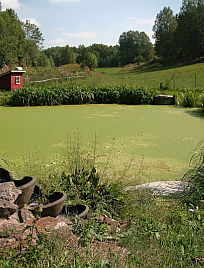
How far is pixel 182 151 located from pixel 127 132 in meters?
1.56

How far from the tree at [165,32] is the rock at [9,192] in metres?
44.2

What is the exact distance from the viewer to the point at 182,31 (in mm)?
39906

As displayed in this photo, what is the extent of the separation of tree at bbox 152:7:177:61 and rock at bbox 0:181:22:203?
4421 cm

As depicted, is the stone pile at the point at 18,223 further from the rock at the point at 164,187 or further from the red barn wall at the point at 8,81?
the red barn wall at the point at 8,81

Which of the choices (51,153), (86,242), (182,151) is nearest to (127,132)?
(182,151)

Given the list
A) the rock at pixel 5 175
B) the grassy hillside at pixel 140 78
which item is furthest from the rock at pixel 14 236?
the grassy hillside at pixel 140 78

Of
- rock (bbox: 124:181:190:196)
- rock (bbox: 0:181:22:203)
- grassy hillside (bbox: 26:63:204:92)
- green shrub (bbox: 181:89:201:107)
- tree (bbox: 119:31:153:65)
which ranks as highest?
tree (bbox: 119:31:153:65)

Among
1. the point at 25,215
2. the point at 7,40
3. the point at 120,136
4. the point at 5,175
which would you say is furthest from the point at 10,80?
the point at 7,40

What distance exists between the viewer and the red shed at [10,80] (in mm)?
13239

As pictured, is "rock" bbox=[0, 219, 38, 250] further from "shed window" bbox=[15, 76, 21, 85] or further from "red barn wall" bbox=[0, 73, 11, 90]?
"shed window" bbox=[15, 76, 21, 85]

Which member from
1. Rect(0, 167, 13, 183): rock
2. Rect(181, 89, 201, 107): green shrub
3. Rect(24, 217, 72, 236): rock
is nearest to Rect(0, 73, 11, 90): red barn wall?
Rect(181, 89, 201, 107): green shrub

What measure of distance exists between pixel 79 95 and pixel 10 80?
4525 millimetres

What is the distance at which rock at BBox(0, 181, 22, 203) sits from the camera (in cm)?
203

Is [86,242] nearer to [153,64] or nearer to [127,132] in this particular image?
[127,132]
